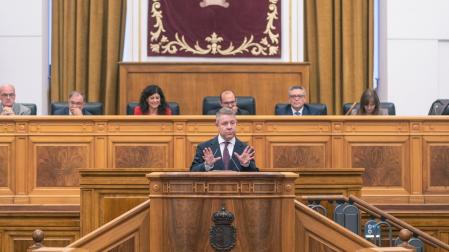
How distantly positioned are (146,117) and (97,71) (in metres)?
3.18

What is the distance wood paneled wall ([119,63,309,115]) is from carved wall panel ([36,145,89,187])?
261cm

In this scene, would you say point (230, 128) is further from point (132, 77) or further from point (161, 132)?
point (132, 77)

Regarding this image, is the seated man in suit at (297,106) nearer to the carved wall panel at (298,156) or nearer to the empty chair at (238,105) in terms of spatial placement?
the empty chair at (238,105)

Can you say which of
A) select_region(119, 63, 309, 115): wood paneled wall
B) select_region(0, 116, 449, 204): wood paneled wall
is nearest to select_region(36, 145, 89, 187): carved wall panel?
select_region(0, 116, 449, 204): wood paneled wall

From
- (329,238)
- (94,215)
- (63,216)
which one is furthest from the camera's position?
(63,216)

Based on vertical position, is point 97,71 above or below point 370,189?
above

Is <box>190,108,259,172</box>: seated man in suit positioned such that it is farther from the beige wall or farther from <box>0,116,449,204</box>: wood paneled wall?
the beige wall

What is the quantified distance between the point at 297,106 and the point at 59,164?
2342 millimetres

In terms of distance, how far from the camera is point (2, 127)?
9.78 metres

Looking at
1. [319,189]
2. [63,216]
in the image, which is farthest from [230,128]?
[63,216]

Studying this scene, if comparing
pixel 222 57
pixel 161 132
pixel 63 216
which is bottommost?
pixel 63 216

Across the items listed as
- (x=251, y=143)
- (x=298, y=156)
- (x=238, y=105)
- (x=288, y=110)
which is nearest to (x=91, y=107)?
(x=238, y=105)

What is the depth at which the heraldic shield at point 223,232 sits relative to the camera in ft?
20.1

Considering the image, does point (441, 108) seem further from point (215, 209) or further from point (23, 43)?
point (23, 43)
